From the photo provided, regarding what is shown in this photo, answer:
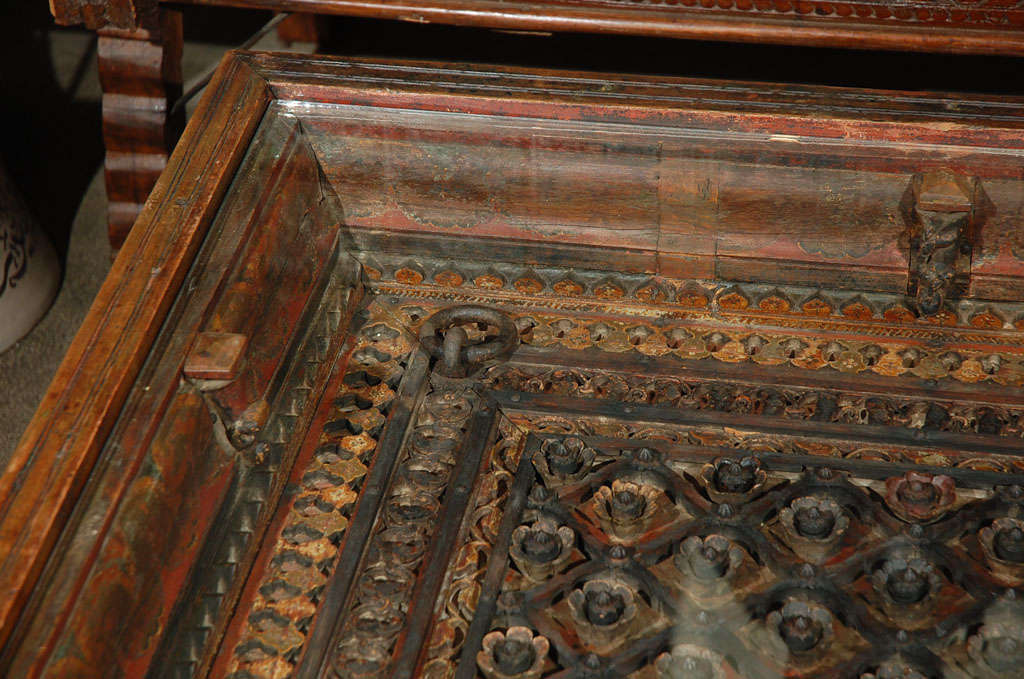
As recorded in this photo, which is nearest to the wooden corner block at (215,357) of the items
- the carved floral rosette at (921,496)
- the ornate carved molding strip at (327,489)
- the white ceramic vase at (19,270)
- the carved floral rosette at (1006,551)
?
the ornate carved molding strip at (327,489)

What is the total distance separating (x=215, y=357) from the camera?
Result: 1.97 metres

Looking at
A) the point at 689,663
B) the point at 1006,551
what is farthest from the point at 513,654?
the point at 1006,551

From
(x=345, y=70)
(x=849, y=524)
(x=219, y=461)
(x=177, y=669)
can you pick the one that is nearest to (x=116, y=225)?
(x=345, y=70)

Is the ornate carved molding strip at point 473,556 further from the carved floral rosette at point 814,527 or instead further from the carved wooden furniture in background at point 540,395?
the carved floral rosette at point 814,527

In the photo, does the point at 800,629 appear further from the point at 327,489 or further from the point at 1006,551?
the point at 327,489

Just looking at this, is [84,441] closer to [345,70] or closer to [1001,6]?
[345,70]

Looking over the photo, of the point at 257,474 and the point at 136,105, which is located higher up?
the point at 136,105

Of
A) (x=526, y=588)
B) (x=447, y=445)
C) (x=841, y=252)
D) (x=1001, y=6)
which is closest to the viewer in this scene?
(x=526, y=588)

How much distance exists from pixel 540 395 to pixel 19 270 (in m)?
1.71

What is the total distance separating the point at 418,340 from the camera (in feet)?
7.91

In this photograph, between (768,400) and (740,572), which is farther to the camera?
(768,400)

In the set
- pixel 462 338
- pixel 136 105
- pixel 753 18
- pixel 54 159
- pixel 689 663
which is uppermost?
pixel 753 18

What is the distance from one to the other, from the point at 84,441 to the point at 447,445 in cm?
64

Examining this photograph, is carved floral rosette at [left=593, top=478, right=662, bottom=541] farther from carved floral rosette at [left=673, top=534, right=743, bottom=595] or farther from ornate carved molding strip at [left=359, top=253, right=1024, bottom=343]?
ornate carved molding strip at [left=359, top=253, right=1024, bottom=343]
